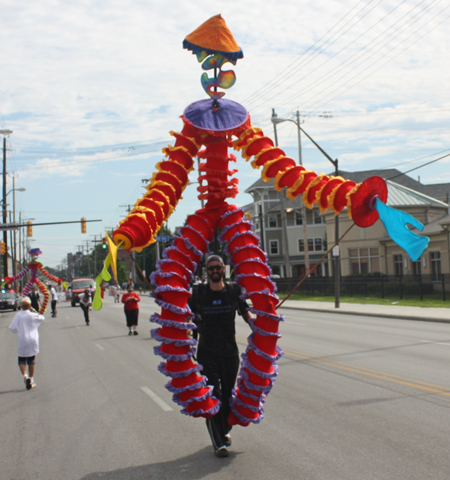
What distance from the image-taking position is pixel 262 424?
6844 mm

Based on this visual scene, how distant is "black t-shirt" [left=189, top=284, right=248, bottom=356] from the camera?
5.46m

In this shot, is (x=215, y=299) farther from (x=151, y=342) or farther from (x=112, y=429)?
(x=151, y=342)

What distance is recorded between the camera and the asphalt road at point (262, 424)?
5293mm

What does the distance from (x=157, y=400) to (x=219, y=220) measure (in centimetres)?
354

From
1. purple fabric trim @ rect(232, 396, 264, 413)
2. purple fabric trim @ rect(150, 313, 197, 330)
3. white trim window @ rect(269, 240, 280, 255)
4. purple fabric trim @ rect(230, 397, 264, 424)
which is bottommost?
purple fabric trim @ rect(230, 397, 264, 424)

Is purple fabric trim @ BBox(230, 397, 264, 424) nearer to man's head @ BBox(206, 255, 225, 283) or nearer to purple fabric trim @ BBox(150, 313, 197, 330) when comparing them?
purple fabric trim @ BBox(150, 313, 197, 330)

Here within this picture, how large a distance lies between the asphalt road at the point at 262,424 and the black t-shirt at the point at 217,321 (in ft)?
3.58

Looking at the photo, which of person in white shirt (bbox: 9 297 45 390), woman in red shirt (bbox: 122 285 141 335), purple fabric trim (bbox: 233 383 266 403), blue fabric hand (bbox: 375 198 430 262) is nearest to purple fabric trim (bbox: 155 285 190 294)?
purple fabric trim (bbox: 233 383 266 403)

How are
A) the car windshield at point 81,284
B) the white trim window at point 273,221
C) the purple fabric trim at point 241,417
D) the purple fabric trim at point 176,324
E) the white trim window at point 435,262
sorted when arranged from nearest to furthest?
the purple fabric trim at point 176,324 → the purple fabric trim at point 241,417 → the white trim window at point 435,262 → the car windshield at point 81,284 → the white trim window at point 273,221

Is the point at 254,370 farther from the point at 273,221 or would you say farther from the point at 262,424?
the point at 273,221

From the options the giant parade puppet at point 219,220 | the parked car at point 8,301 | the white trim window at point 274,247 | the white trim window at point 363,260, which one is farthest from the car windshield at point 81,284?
the giant parade puppet at point 219,220

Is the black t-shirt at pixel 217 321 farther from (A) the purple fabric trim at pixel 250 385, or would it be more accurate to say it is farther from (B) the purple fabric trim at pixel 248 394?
(B) the purple fabric trim at pixel 248 394

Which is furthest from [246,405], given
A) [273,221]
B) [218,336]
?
[273,221]

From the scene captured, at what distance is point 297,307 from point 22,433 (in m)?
25.3
